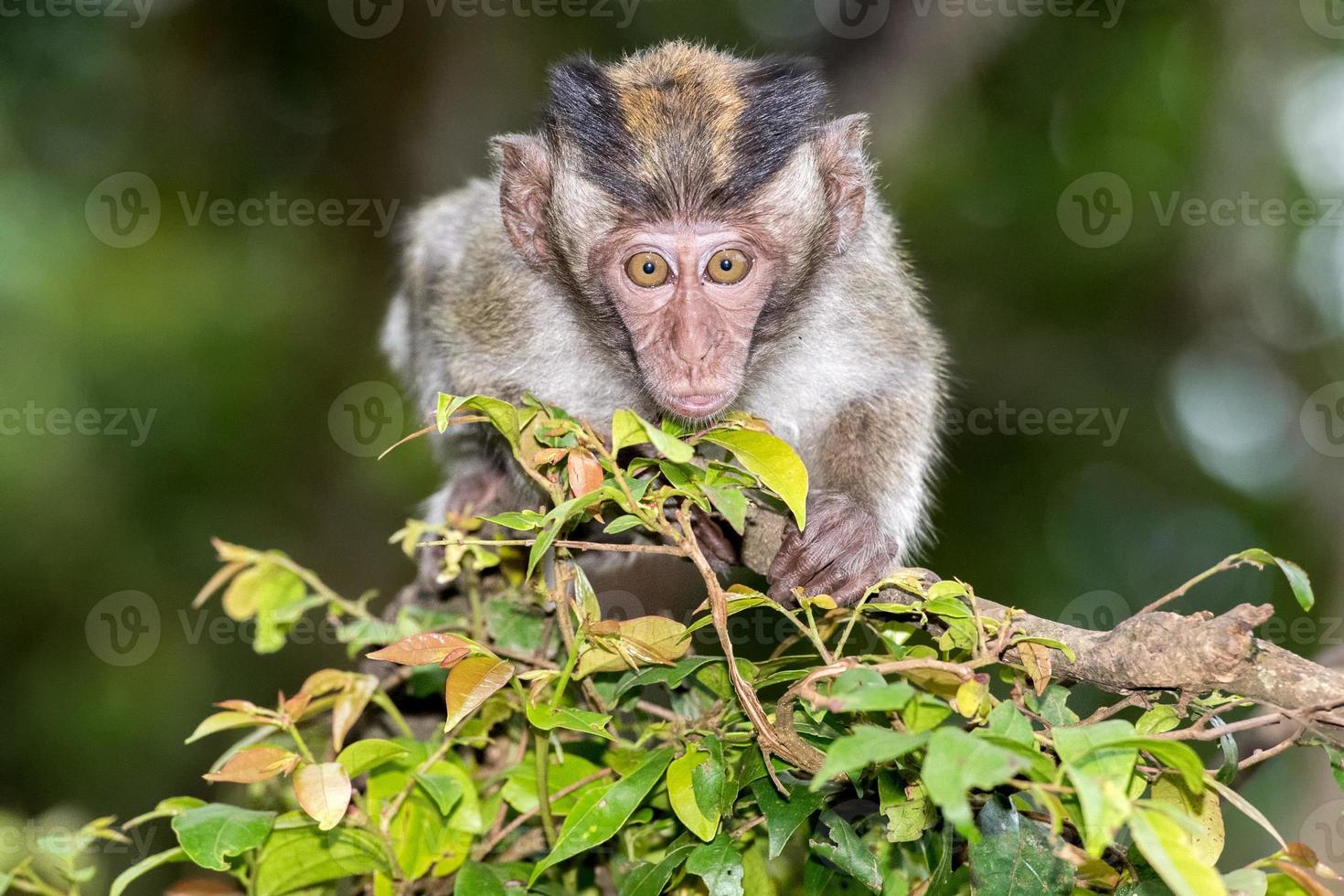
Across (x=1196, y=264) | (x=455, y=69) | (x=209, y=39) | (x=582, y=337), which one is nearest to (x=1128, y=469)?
(x=1196, y=264)

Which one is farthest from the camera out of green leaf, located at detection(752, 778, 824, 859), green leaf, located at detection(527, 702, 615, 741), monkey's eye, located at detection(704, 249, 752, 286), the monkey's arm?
monkey's eye, located at detection(704, 249, 752, 286)

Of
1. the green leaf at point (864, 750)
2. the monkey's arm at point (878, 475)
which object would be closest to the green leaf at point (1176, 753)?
the green leaf at point (864, 750)

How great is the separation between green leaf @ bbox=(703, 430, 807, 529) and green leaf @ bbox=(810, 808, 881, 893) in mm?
658

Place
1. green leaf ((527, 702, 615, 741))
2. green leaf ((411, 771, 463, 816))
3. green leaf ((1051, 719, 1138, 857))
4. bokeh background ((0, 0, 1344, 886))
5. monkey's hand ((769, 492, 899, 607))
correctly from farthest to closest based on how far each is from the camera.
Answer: bokeh background ((0, 0, 1344, 886)) → monkey's hand ((769, 492, 899, 607)) → green leaf ((411, 771, 463, 816)) → green leaf ((527, 702, 615, 741)) → green leaf ((1051, 719, 1138, 857))

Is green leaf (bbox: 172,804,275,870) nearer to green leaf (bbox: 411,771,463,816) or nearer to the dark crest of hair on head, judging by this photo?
green leaf (bbox: 411,771,463,816)

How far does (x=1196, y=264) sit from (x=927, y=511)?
5125 millimetres

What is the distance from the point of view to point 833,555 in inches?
165

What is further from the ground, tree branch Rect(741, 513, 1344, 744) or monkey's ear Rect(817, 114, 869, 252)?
monkey's ear Rect(817, 114, 869, 252)

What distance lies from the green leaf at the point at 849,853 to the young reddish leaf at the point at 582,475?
87 cm

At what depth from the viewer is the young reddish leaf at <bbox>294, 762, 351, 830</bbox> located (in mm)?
2729

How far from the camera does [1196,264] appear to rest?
993 centimetres

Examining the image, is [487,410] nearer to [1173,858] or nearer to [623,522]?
[623,522]

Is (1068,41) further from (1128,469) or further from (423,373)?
(423,373)

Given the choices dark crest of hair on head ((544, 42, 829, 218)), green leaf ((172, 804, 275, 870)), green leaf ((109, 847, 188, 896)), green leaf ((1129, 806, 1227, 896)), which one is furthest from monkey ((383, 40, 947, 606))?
green leaf ((1129, 806, 1227, 896))
